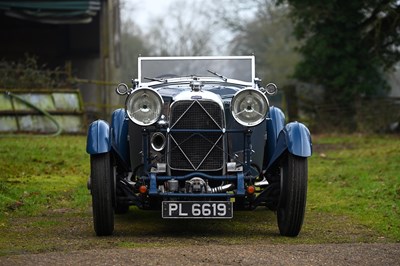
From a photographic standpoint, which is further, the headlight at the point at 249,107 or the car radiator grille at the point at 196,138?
the car radiator grille at the point at 196,138

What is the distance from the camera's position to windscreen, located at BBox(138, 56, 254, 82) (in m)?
11.4

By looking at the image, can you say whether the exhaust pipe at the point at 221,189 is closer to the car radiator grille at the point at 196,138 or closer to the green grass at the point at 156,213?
the car radiator grille at the point at 196,138

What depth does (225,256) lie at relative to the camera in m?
7.94

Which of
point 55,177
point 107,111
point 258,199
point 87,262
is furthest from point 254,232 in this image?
point 107,111

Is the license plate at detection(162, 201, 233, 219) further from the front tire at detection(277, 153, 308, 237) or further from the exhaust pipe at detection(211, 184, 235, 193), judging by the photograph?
the front tire at detection(277, 153, 308, 237)

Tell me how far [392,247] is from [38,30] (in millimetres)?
25556

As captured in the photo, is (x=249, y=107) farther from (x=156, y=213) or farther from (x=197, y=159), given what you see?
(x=156, y=213)

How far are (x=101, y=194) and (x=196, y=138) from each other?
113 centimetres

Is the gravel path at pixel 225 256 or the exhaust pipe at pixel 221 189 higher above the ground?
the exhaust pipe at pixel 221 189

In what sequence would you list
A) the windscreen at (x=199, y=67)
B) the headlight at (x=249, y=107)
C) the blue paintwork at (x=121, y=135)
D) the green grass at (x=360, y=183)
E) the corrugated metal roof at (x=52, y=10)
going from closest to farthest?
the headlight at (x=249, y=107), the blue paintwork at (x=121, y=135), the green grass at (x=360, y=183), the windscreen at (x=199, y=67), the corrugated metal roof at (x=52, y=10)

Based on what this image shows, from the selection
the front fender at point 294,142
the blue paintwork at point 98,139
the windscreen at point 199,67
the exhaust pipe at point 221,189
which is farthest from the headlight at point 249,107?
the windscreen at point 199,67

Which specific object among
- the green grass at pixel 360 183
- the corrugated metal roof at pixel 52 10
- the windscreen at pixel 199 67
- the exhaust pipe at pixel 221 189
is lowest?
the green grass at pixel 360 183

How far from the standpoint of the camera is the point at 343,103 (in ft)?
93.9

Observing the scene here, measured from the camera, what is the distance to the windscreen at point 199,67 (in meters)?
11.4
